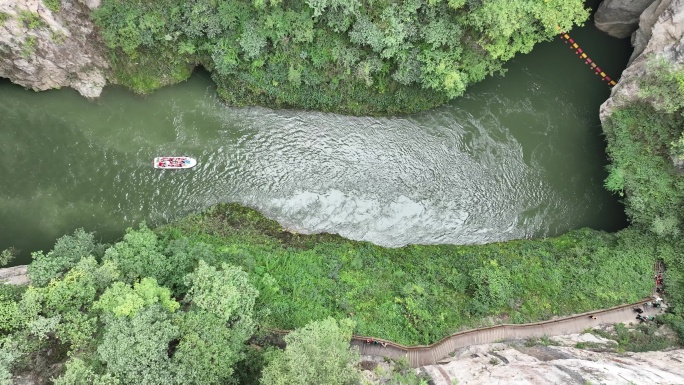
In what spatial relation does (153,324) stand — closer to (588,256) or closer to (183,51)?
(183,51)

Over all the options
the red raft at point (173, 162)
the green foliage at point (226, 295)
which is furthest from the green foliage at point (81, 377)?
the red raft at point (173, 162)

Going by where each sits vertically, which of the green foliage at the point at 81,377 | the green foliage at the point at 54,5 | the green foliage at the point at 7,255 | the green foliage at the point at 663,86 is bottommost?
the green foliage at the point at 7,255

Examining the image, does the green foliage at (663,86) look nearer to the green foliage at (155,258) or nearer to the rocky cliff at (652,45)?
the rocky cliff at (652,45)

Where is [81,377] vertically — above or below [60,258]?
below

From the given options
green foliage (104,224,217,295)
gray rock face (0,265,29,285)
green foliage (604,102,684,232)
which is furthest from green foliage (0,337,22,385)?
green foliage (604,102,684,232)

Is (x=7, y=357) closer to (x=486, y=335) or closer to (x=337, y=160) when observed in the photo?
(x=337, y=160)

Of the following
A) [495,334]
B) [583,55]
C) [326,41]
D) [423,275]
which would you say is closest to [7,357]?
[423,275]

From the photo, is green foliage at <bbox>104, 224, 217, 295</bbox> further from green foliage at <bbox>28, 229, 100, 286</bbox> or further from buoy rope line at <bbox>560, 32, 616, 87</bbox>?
buoy rope line at <bbox>560, 32, 616, 87</bbox>

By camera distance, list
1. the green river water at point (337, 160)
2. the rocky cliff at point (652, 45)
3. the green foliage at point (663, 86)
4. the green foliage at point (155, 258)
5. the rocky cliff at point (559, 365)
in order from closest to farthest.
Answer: the rocky cliff at point (559, 365) → the green foliage at point (155, 258) → the green foliage at point (663, 86) → the rocky cliff at point (652, 45) → the green river water at point (337, 160)
